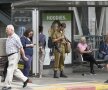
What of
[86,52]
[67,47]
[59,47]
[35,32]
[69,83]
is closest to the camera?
[69,83]

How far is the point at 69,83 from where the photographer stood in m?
14.2

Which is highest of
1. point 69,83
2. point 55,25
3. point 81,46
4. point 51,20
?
point 51,20

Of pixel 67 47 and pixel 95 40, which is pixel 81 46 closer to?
pixel 67 47

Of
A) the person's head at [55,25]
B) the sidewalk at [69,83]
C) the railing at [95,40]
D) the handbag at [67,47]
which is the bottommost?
the sidewalk at [69,83]

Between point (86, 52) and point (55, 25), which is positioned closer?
point (55, 25)

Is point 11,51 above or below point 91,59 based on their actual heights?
above

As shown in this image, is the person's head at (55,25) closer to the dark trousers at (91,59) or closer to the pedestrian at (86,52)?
the pedestrian at (86,52)

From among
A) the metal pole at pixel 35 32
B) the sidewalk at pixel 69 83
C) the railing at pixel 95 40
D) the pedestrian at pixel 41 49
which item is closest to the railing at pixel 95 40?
the railing at pixel 95 40

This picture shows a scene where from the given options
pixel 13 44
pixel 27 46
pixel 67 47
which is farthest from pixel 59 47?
pixel 13 44

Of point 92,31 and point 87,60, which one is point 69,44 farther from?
point 92,31

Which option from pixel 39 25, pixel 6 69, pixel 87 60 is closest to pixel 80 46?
pixel 87 60

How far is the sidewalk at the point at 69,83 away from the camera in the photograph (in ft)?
43.3

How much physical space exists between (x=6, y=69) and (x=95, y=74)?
4.24 m

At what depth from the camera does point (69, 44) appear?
15.6 meters
